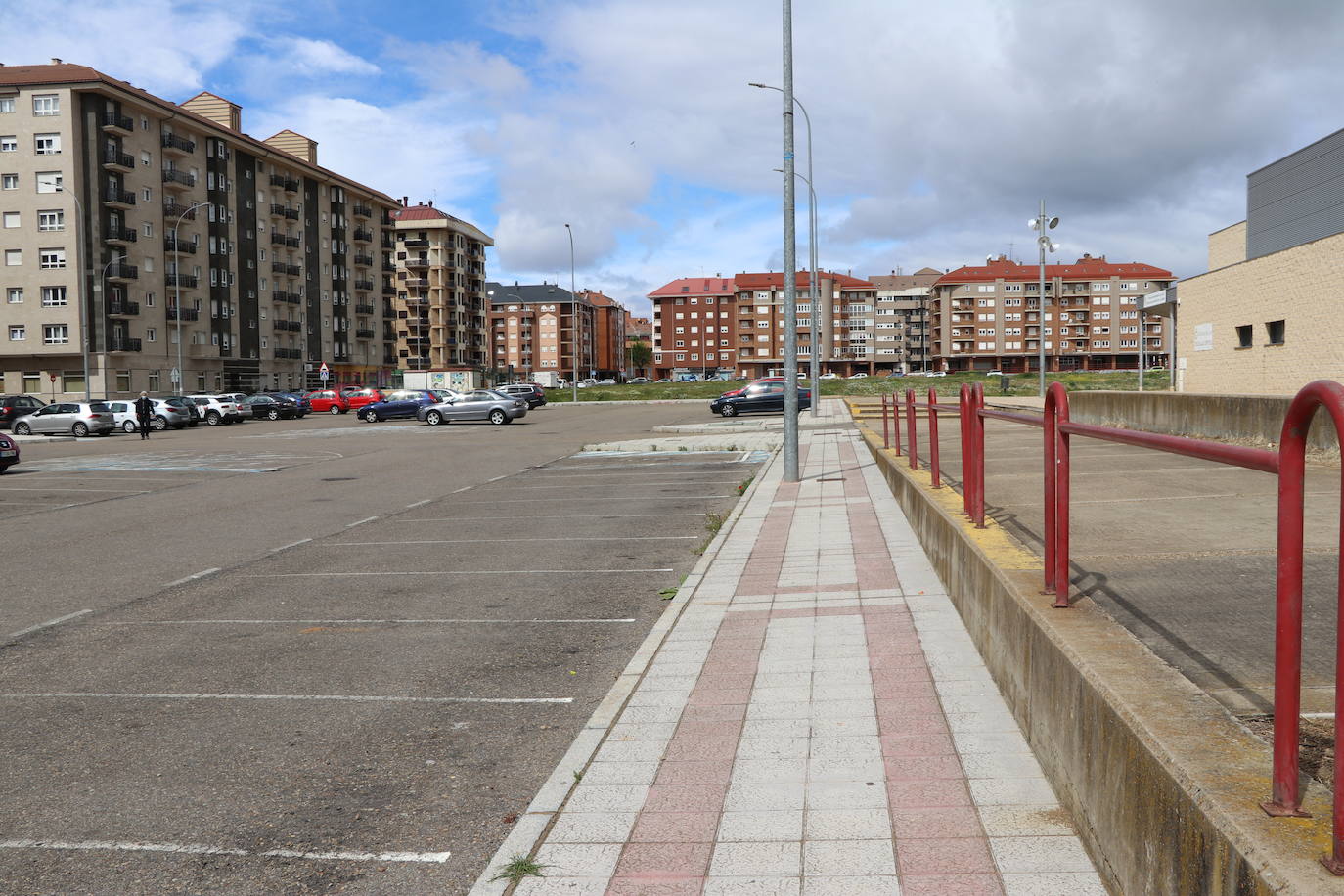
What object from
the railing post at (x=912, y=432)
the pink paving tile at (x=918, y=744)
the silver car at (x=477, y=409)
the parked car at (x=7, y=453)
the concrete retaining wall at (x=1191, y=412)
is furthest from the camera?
the silver car at (x=477, y=409)

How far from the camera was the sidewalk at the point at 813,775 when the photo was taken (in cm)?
334

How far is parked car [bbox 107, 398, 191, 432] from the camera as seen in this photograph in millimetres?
42312

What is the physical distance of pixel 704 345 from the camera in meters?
161

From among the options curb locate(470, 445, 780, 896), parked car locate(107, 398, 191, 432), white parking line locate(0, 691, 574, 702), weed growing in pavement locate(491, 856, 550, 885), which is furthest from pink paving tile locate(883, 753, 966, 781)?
parked car locate(107, 398, 191, 432)

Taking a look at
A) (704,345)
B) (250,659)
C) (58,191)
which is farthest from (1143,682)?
(704,345)

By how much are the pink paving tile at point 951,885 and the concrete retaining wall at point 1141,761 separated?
13.3 inches

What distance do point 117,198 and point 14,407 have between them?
22379 mm

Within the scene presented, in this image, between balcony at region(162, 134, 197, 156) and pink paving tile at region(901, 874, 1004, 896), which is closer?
pink paving tile at region(901, 874, 1004, 896)

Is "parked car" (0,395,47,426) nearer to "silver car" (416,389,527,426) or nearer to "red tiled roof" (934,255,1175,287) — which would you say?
"silver car" (416,389,527,426)

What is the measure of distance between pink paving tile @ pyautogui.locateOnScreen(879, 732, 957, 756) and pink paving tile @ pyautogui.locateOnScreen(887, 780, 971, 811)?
322 millimetres

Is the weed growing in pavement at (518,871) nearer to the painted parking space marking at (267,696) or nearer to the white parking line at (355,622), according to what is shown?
the painted parking space marking at (267,696)

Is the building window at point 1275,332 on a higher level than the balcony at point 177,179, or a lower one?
lower

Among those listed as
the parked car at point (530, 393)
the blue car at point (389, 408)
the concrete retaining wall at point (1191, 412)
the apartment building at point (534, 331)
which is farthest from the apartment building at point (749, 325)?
the concrete retaining wall at point (1191, 412)

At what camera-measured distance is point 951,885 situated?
10.5 ft
